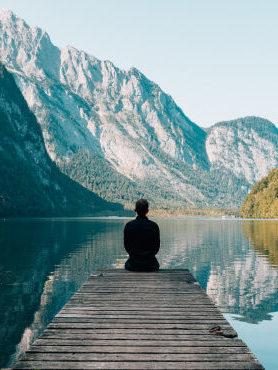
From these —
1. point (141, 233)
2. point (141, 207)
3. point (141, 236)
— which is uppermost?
point (141, 207)

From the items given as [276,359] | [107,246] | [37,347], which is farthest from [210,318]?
[107,246]

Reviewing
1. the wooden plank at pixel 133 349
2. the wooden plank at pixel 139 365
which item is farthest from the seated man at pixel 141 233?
the wooden plank at pixel 139 365

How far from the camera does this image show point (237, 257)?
77438 mm

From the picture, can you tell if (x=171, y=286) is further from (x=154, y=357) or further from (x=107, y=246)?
(x=107, y=246)

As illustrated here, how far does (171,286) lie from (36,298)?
23769 millimetres

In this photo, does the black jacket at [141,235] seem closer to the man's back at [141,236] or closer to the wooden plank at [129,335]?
the man's back at [141,236]

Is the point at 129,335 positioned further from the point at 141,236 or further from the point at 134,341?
the point at 141,236

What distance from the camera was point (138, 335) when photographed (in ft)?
44.6

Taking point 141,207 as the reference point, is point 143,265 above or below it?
below

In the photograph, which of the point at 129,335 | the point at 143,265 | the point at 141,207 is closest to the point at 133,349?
the point at 129,335

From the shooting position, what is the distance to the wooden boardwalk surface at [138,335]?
11.3 metres

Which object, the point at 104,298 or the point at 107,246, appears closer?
the point at 104,298

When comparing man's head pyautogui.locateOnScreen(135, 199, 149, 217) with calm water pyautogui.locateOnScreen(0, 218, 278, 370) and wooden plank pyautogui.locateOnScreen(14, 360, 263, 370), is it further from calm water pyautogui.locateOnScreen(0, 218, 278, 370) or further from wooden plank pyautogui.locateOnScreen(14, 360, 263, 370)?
wooden plank pyautogui.locateOnScreen(14, 360, 263, 370)

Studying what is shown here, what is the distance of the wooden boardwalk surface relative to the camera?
1131cm
